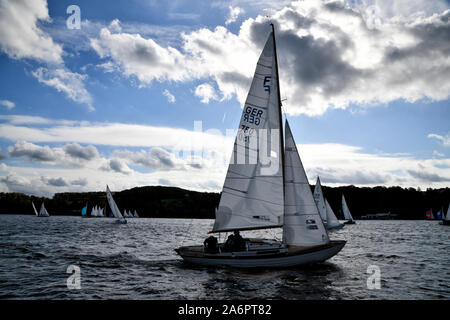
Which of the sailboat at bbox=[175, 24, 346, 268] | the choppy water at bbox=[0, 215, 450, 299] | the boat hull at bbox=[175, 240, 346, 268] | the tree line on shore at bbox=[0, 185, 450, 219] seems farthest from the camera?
the tree line on shore at bbox=[0, 185, 450, 219]

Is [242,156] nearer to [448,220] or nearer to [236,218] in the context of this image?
[236,218]

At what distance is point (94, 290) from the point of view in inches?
591

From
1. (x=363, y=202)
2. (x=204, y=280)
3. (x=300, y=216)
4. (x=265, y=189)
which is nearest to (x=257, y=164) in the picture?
(x=265, y=189)

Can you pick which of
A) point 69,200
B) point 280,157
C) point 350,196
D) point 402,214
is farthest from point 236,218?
point 69,200

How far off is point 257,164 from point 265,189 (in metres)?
1.66

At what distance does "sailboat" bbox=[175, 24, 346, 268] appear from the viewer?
1928cm

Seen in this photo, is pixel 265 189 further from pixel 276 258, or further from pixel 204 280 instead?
pixel 204 280

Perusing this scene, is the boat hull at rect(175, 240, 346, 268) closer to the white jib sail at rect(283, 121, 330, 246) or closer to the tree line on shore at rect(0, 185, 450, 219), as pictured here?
the white jib sail at rect(283, 121, 330, 246)

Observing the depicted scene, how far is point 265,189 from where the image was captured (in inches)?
765

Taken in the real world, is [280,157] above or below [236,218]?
above

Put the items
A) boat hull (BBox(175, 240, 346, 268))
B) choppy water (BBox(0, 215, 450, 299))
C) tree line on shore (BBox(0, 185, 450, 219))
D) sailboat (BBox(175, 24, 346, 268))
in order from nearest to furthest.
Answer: choppy water (BBox(0, 215, 450, 299)), boat hull (BBox(175, 240, 346, 268)), sailboat (BBox(175, 24, 346, 268)), tree line on shore (BBox(0, 185, 450, 219))

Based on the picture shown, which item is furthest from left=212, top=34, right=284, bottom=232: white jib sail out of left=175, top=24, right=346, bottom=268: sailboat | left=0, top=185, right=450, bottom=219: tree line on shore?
left=0, top=185, right=450, bottom=219: tree line on shore
